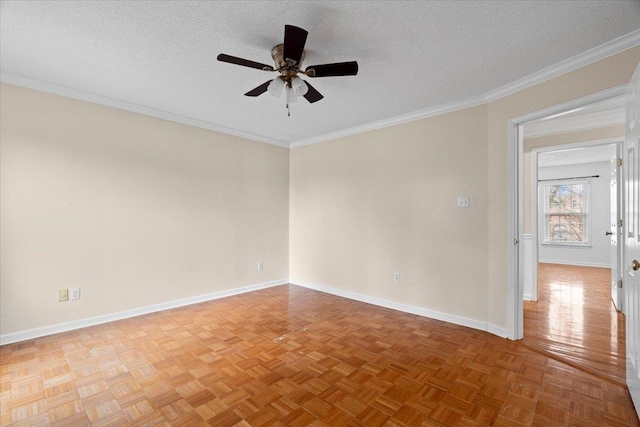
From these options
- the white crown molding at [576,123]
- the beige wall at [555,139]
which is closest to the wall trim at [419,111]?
the white crown molding at [576,123]

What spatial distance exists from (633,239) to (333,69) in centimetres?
215

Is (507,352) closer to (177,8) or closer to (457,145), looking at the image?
(457,145)

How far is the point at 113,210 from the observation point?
319 centimetres

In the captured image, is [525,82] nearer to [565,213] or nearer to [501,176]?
[501,176]

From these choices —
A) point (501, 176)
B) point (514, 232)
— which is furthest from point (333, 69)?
point (514, 232)

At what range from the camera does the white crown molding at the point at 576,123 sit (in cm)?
356

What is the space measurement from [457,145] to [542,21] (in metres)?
1.43

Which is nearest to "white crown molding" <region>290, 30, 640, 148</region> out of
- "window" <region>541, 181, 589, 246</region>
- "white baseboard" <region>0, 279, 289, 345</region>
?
"white baseboard" <region>0, 279, 289, 345</region>

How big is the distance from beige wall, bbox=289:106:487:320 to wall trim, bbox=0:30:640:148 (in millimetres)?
86

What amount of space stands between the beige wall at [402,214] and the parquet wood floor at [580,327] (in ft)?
1.95

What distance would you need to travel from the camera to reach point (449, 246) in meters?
3.22

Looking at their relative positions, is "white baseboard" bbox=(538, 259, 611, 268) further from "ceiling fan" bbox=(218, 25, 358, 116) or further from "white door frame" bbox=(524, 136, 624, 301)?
"ceiling fan" bbox=(218, 25, 358, 116)

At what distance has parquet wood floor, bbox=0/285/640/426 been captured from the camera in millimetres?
1710

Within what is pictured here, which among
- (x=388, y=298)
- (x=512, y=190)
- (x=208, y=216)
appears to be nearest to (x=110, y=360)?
(x=208, y=216)
